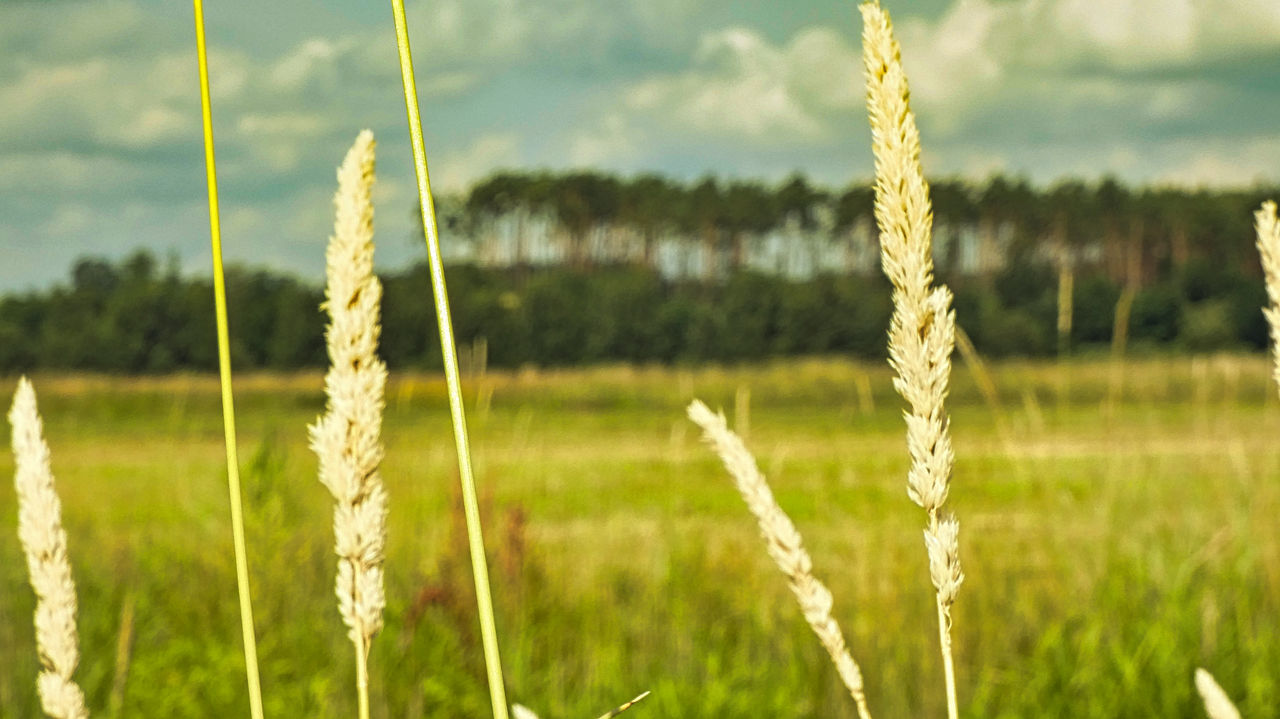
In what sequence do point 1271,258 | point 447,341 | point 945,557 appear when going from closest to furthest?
1. point 447,341
2. point 945,557
3. point 1271,258

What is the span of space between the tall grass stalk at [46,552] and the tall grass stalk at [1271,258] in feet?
2.69

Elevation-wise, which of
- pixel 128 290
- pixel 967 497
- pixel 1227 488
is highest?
pixel 128 290

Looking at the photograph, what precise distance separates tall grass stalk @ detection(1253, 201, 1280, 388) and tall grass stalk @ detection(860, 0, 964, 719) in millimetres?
307

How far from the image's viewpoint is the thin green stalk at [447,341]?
478 millimetres

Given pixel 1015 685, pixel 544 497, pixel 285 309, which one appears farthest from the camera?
pixel 285 309

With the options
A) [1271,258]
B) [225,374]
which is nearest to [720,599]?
[1271,258]

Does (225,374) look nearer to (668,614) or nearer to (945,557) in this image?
(945,557)

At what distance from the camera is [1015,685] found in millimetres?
3062

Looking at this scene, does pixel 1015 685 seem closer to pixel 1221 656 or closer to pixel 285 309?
pixel 1221 656

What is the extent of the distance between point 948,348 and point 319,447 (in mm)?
361

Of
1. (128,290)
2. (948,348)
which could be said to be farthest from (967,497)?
(128,290)

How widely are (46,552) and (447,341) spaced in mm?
322

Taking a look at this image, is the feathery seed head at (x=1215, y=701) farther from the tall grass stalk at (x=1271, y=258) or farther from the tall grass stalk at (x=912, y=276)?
the tall grass stalk at (x=1271, y=258)

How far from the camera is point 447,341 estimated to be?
50 cm
